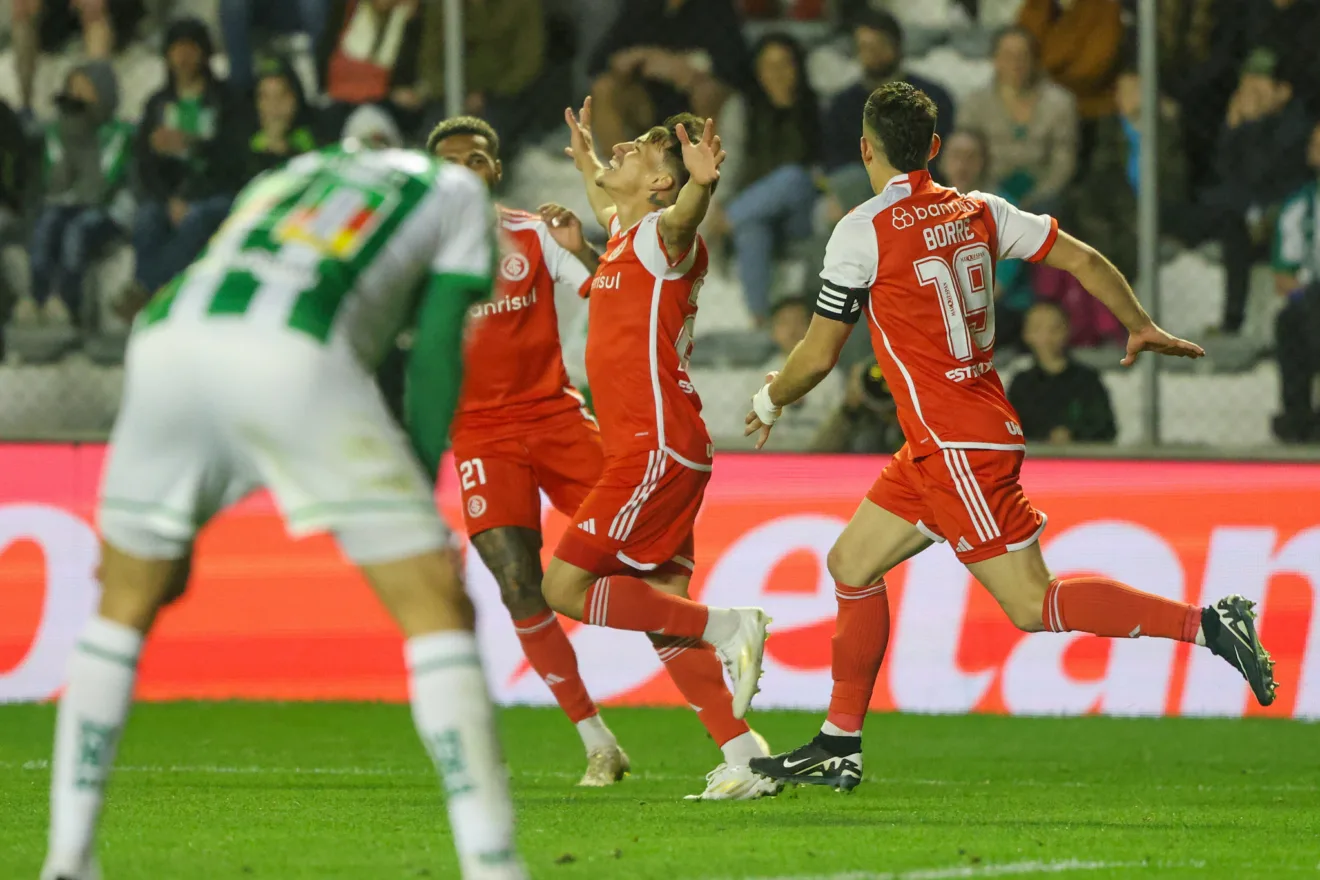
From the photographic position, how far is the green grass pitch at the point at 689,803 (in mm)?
4754

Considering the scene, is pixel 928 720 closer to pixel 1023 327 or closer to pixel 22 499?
pixel 1023 327

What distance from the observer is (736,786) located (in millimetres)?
6355

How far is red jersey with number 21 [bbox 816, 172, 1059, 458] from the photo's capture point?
244 inches

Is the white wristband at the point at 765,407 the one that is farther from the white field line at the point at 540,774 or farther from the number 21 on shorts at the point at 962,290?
the white field line at the point at 540,774

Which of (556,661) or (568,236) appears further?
(568,236)

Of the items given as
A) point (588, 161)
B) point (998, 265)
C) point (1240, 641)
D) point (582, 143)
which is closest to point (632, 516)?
point (588, 161)

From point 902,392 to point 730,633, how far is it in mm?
924

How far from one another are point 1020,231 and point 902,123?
53 centimetres

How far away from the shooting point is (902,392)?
6.30m

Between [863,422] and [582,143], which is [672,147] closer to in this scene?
[582,143]

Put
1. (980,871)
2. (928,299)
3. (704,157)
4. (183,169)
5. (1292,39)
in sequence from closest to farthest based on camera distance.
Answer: (980,871) → (704,157) → (928,299) → (1292,39) → (183,169)

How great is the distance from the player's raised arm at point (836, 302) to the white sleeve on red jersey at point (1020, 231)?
16.6 inches

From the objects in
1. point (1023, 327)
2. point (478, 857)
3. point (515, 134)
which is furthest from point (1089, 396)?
point (478, 857)

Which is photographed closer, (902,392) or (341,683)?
(902,392)
